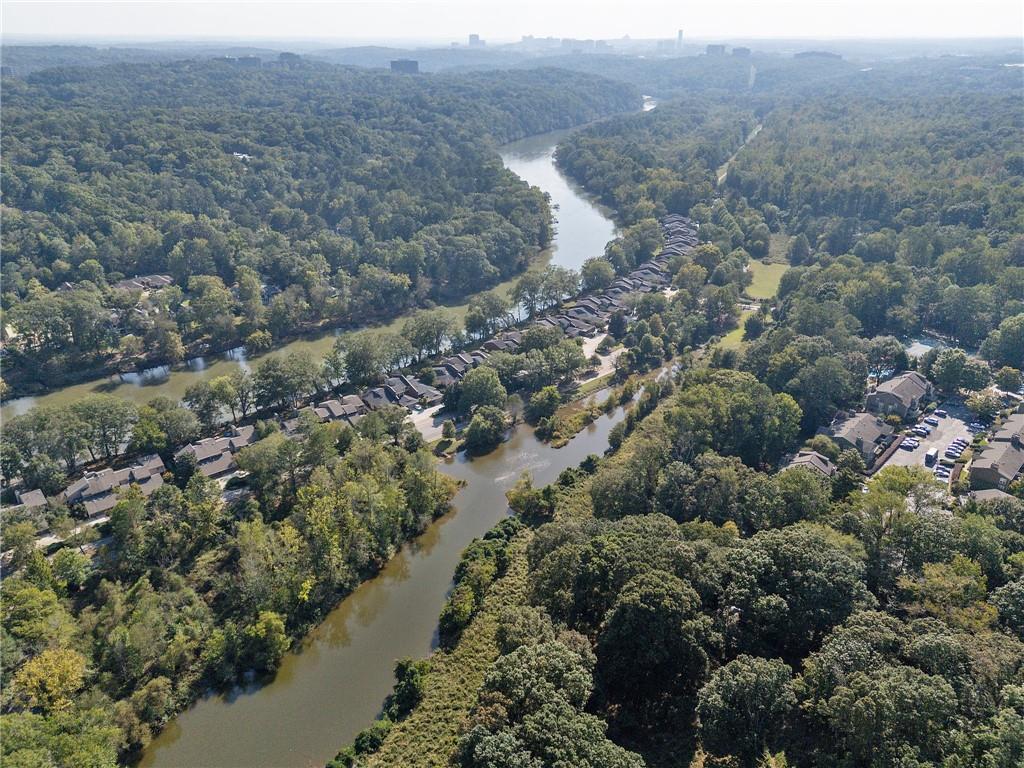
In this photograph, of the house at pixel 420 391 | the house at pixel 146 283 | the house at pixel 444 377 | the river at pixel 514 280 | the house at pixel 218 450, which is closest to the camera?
the house at pixel 218 450

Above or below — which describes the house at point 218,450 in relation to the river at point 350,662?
above

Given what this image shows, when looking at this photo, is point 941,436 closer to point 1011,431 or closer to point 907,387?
point 1011,431

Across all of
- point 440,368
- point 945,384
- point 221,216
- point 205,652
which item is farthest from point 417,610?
point 221,216

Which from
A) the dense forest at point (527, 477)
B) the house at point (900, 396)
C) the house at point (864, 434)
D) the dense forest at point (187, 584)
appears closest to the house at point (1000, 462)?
the house at point (864, 434)

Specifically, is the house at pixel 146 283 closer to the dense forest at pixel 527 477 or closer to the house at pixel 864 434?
the dense forest at pixel 527 477

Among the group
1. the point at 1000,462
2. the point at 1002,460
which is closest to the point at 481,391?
the point at 1000,462

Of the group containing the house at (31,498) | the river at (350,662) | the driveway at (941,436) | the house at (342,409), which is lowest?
the river at (350,662)
